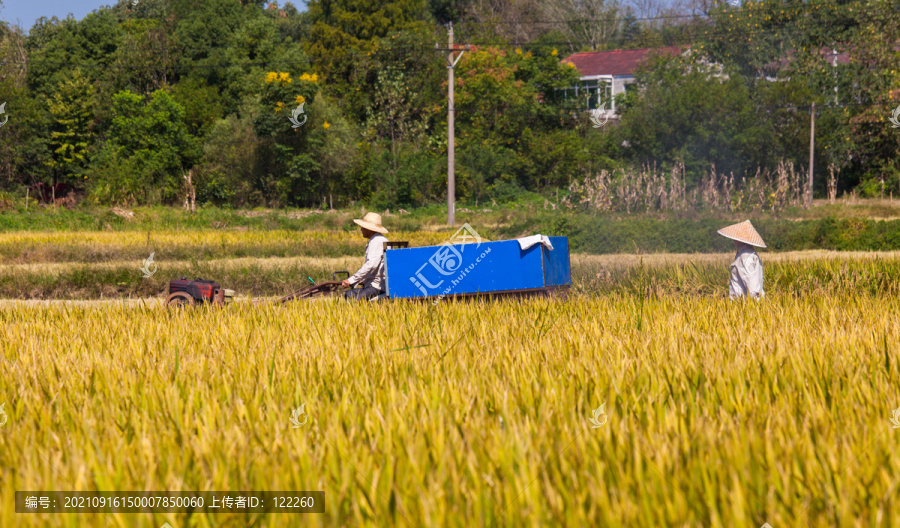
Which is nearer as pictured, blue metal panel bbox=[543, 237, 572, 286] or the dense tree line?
blue metal panel bbox=[543, 237, 572, 286]

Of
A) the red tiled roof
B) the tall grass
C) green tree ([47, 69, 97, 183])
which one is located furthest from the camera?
the red tiled roof

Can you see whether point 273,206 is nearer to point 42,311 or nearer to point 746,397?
point 42,311

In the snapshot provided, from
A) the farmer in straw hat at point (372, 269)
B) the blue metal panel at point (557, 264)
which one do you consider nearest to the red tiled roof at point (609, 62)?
the blue metal panel at point (557, 264)

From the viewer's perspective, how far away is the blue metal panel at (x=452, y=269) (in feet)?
24.1

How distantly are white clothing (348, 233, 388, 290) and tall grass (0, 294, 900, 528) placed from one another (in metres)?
2.71

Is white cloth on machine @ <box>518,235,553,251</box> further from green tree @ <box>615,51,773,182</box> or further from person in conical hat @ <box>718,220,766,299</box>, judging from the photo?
green tree @ <box>615,51,773,182</box>

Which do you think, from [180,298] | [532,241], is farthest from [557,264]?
[180,298]

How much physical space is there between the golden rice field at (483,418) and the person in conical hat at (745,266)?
1.43 metres

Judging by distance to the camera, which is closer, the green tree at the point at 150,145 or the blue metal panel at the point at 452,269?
the blue metal panel at the point at 452,269

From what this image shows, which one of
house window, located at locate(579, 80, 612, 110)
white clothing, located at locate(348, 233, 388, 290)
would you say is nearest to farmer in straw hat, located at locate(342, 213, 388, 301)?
white clothing, located at locate(348, 233, 388, 290)

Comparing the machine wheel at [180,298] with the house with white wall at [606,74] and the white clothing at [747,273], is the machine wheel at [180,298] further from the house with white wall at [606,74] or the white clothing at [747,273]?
the house with white wall at [606,74]

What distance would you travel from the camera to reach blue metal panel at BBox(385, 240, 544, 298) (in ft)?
24.1

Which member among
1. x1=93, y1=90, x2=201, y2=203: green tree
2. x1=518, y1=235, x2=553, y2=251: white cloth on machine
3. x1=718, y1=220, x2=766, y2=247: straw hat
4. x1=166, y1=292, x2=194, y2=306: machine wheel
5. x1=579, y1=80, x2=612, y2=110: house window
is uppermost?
x1=579, y1=80, x2=612, y2=110: house window

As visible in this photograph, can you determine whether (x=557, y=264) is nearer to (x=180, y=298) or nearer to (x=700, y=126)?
(x=180, y=298)
